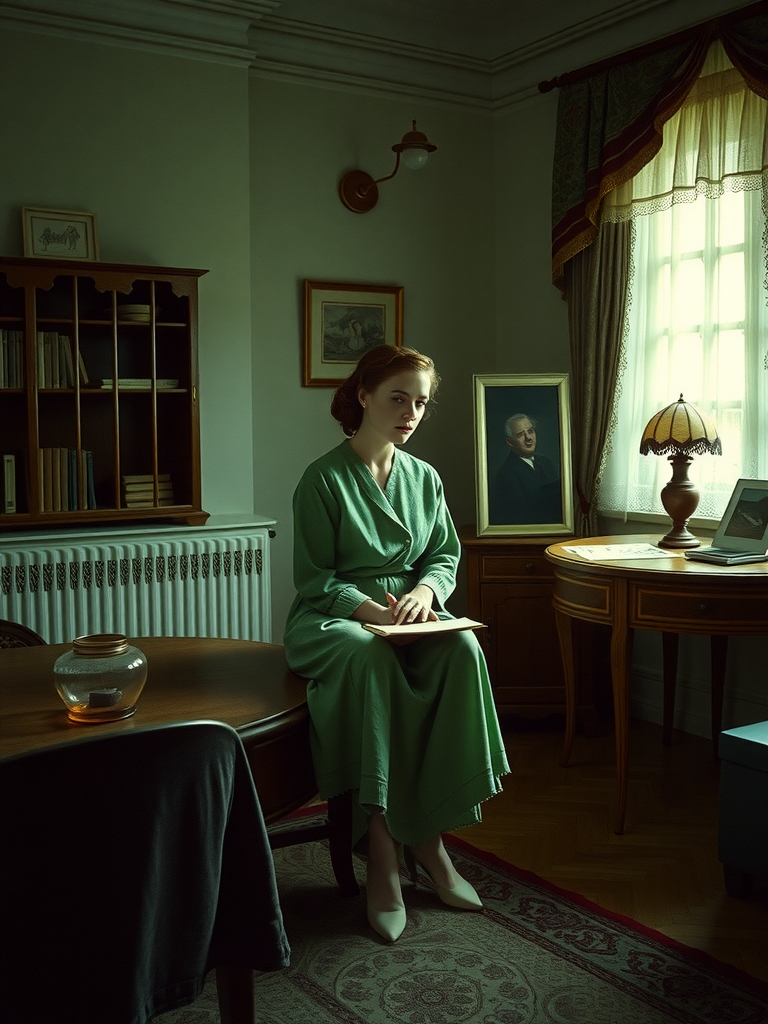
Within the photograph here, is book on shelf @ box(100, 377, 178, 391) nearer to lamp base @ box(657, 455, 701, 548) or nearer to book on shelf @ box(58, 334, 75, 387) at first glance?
book on shelf @ box(58, 334, 75, 387)

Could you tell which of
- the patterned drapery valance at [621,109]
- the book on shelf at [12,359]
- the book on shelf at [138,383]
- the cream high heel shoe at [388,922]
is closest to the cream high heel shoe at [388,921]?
the cream high heel shoe at [388,922]

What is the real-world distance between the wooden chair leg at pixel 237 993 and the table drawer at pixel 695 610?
1991 millimetres

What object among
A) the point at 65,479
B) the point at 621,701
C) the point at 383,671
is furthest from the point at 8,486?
the point at 621,701

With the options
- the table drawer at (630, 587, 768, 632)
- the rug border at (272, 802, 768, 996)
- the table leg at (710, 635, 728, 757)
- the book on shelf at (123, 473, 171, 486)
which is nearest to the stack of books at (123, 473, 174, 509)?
the book on shelf at (123, 473, 171, 486)

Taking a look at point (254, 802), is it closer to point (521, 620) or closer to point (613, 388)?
point (521, 620)

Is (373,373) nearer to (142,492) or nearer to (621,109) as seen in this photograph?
(142,492)

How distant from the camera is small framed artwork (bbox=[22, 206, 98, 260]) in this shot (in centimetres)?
409

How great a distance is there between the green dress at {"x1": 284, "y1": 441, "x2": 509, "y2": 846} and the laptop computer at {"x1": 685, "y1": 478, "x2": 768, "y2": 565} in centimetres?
111

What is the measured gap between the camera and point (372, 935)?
2.70 meters

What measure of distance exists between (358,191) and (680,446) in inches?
90.0

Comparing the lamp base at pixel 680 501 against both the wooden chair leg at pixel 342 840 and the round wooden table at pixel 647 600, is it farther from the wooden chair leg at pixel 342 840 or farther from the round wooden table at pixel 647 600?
the wooden chair leg at pixel 342 840

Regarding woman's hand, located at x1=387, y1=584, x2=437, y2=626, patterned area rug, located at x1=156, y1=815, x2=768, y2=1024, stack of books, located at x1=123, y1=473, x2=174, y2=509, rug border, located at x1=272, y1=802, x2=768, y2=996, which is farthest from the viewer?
stack of books, located at x1=123, y1=473, x2=174, y2=509

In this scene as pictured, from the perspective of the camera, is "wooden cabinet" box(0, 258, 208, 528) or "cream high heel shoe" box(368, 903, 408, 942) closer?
"cream high heel shoe" box(368, 903, 408, 942)

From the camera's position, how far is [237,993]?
175cm
